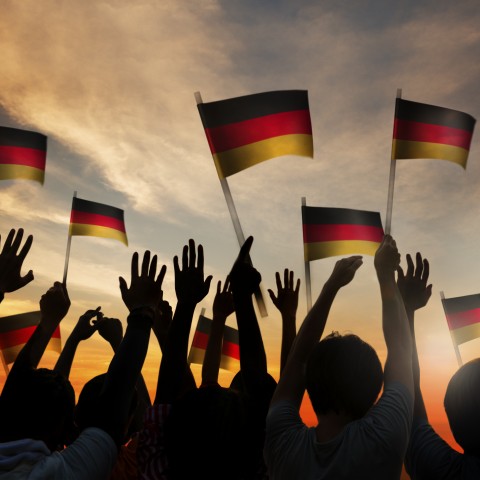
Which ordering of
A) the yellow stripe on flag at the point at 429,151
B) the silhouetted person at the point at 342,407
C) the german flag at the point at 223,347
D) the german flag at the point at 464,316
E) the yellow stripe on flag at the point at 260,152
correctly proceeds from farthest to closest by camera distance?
the german flag at the point at 223,347 → the german flag at the point at 464,316 → the yellow stripe on flag at the point at 429,151 → the yellow stripe on flag at the point at 260,152 → the silhouetted person at the point at 342,407

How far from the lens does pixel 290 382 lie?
2.18 meters

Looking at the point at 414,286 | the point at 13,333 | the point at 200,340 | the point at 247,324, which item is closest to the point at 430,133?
the point at 414,286

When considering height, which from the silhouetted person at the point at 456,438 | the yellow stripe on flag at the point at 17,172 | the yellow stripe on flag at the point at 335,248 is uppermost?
the yellow stripe on flag at the point at 17,172

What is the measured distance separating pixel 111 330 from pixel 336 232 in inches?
167

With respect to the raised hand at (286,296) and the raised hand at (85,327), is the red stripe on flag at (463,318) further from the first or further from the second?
the raised hand at (85,327)

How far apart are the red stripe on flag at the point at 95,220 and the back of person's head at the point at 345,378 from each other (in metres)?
7.99

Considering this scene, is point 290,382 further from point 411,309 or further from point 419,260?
point 419,260

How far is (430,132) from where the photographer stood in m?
7.21

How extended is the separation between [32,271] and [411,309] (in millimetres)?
2645

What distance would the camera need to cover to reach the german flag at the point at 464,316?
9820 millimetres

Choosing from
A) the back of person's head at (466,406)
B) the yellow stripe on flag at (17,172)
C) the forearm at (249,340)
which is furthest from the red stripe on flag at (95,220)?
the back of person's head at (466,406)

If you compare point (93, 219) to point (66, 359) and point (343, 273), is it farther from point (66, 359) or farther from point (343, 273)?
point (343, 273)

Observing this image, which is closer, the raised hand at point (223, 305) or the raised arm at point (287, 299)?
the raised arm at point (287, 299)

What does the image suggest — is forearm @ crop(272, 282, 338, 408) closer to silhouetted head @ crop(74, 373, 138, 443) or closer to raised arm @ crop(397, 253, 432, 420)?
silhouetted head @ crop(74, 373, 138, 443)
